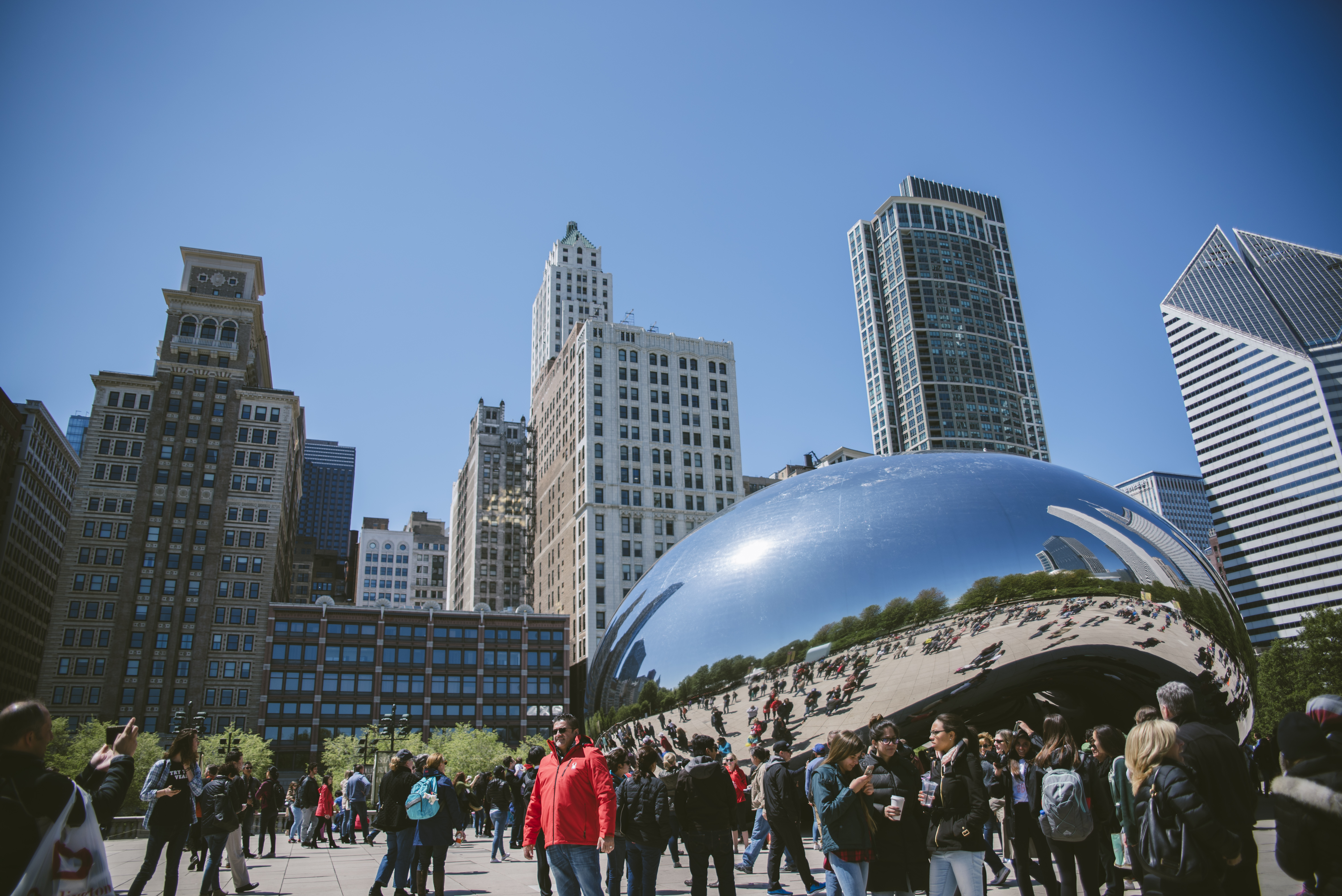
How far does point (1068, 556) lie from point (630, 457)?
270ft

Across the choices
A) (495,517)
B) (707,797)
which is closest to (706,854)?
(707,797)

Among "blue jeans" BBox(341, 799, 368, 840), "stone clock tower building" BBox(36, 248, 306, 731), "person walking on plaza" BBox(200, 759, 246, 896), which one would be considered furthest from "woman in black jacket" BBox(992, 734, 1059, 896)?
"stone clock tower building" BBox(36, 248, 306, 731)

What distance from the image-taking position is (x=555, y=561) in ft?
323

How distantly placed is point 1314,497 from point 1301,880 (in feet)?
622

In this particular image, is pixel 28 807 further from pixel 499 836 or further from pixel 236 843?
pixel 499 836

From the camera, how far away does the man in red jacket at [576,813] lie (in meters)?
6.55

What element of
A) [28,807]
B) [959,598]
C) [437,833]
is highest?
[959,598]

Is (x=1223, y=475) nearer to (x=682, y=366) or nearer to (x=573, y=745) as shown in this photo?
(x=682, y=366)

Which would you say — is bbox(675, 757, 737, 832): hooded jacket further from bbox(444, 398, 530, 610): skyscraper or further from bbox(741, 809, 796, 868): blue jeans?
bbox(444, 398, 530, 610): skyscraper

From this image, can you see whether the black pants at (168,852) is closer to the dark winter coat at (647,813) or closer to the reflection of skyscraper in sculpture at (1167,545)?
the dark winter coat at (647,813)

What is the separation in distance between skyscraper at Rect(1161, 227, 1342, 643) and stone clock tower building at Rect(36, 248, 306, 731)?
159247mm

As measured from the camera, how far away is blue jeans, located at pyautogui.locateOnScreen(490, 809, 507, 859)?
15336 mm

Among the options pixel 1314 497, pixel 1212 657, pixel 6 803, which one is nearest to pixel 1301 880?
pixel 1212 657

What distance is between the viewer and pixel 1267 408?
16350cm
